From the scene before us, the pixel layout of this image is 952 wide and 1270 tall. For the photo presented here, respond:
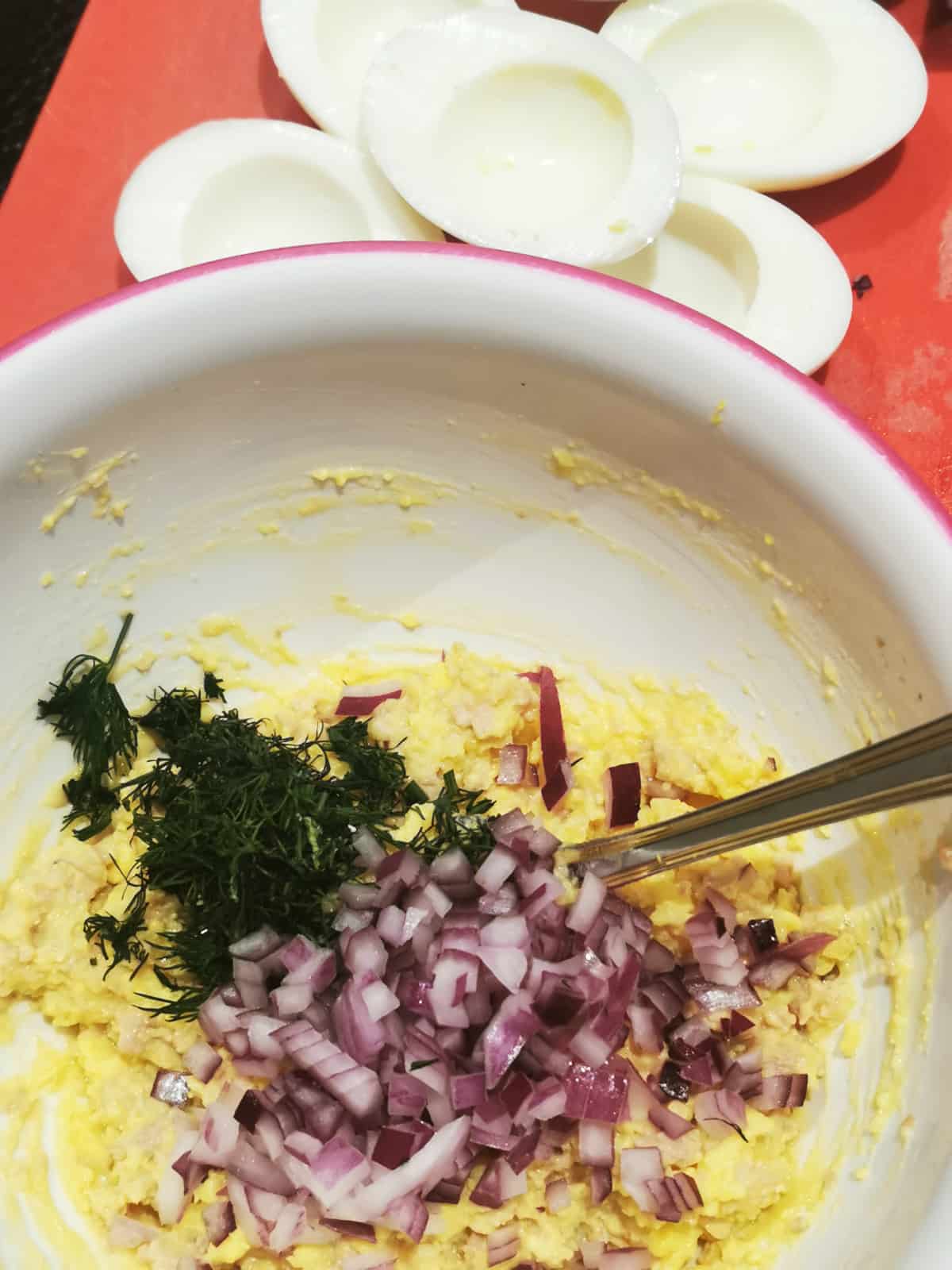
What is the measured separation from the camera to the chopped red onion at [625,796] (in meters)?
1.53

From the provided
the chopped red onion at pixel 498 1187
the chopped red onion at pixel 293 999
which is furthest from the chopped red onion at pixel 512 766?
→ the chopped red onion at pixel 498 1187

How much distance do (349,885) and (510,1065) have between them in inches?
12.2

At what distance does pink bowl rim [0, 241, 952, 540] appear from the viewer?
1213mm

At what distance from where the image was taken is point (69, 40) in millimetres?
2461

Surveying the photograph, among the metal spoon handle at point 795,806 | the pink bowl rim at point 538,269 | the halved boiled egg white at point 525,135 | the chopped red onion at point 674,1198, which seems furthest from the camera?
the halved boiled egg white at point 525,135

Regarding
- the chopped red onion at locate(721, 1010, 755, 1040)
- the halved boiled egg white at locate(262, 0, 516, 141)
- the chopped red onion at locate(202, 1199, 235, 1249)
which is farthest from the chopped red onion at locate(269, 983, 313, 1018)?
the halved boiled egg white at locate(262, 0, 516, 141)

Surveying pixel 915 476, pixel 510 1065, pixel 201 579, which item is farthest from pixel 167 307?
pixel 510 1065

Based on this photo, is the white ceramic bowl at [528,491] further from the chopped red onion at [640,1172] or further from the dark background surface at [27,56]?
the dark background surface at [27,56]

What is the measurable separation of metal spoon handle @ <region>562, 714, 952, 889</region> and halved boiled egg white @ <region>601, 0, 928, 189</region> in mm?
1294

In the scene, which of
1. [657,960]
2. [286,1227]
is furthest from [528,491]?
[286,1227]

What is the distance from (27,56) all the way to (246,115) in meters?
0.70

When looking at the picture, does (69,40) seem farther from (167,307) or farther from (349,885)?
(349,885)

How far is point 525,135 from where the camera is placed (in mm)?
1972

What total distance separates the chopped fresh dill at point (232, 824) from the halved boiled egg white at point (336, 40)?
3.62 feet
